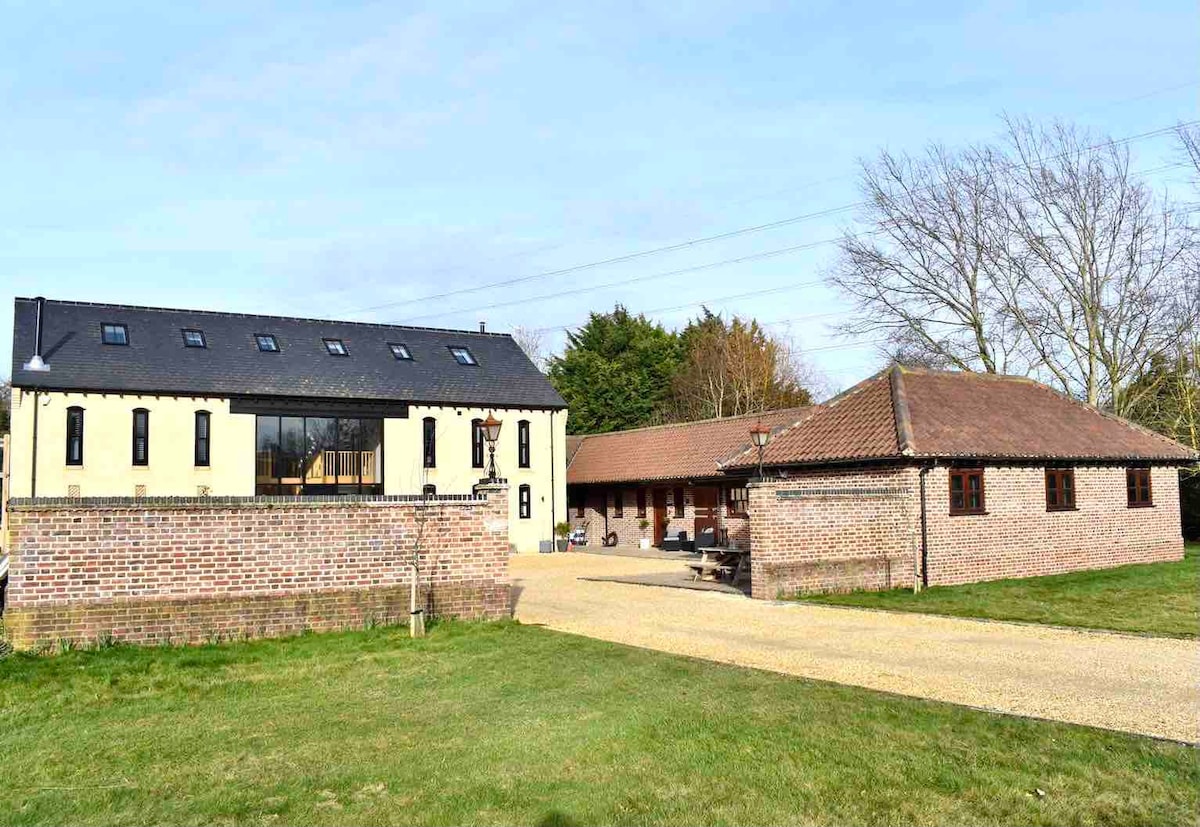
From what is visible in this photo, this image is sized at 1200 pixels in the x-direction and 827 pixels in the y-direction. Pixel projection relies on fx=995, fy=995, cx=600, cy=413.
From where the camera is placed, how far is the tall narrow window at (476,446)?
35.2 m

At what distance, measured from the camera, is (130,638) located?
1165 centimetres

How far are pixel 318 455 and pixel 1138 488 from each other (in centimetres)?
2414

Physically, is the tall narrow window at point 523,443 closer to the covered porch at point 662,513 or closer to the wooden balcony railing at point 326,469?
the covered porch at point 662,513

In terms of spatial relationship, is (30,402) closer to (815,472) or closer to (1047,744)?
(815,472)

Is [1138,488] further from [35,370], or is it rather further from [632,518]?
[35,370]

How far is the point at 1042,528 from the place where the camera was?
67.6ft

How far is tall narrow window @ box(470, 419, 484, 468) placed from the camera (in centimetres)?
3519

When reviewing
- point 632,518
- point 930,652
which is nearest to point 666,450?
point 632,518

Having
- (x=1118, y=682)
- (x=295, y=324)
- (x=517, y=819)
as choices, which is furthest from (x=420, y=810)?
(x=295, y=324)

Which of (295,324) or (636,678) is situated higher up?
A: (295,324)

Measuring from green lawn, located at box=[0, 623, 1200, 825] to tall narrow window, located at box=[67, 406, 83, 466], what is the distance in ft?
71.2

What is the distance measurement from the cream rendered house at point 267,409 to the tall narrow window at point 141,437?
0.14ft

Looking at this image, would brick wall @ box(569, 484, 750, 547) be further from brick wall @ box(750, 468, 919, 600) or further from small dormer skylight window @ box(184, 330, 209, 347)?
small dormer skylight window @ box(184, 330, 209, 347)

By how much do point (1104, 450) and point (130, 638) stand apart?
20234 mm
